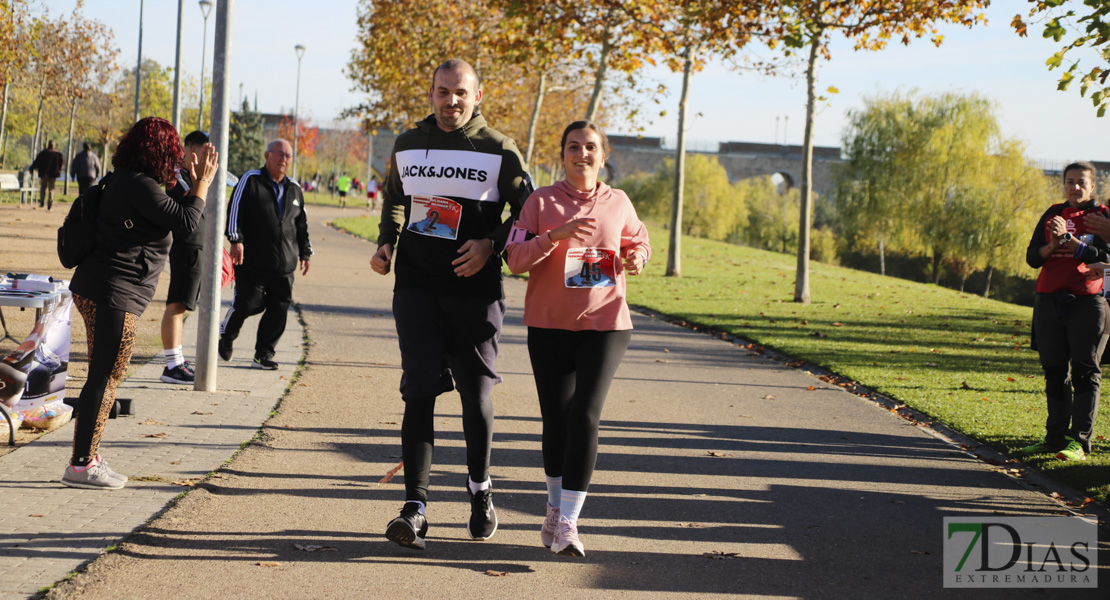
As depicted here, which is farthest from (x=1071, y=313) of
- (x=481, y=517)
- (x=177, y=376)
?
(x=177, y=376)

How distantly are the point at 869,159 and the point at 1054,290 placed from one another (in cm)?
4406

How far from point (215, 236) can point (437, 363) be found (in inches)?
161

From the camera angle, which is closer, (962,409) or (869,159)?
(962,409)

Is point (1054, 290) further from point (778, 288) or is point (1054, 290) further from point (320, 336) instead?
point (778, 288)

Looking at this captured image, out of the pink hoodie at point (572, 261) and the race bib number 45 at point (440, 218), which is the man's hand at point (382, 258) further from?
the pink hoodie at point (572, 261)

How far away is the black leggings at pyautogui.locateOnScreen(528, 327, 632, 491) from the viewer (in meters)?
4.55

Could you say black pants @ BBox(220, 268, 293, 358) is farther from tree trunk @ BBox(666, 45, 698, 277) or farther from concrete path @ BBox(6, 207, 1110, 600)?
tree trunk @ BBox(666, 45, 698, 277)

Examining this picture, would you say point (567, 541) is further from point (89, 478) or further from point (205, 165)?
point (205, 165)

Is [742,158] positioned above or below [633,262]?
above

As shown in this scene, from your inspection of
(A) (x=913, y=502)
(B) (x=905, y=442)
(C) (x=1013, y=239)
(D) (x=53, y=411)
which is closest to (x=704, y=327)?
(B) (x=905, y=442)

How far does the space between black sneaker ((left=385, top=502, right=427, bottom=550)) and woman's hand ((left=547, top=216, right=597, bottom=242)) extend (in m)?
1.35

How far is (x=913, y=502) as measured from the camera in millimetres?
5852

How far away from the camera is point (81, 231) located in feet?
17.0

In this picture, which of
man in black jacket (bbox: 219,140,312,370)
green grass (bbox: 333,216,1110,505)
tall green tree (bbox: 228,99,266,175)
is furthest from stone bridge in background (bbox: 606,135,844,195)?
man in black jacket (bbox: 219,140,312,370)
